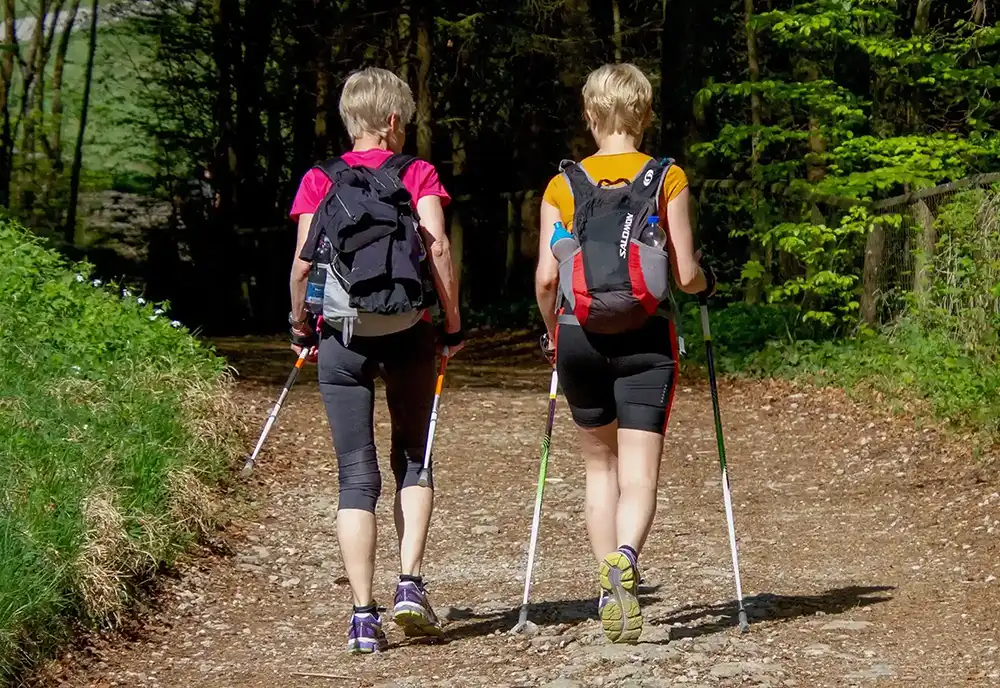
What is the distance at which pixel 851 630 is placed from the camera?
5.21 m

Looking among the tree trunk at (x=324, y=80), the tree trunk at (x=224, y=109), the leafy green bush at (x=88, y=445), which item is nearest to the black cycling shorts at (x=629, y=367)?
the leafy green bush at (x=88, y=445)

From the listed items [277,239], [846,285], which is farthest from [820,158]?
[277,239]

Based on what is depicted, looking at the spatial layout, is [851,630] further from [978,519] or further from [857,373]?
[857,373]

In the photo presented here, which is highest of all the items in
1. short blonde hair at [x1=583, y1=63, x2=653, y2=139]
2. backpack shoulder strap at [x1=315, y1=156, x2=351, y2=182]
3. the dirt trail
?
short blonde hair at [x1=583, y1=63, x2=653, y2=139]

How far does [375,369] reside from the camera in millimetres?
4930

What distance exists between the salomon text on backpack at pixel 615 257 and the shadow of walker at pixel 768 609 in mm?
1243

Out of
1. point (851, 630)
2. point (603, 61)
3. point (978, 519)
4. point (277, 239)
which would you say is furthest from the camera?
point (277, 239)

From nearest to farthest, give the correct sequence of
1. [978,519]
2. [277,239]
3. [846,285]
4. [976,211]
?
[978,519], [976,211], [846,285], [277,239]

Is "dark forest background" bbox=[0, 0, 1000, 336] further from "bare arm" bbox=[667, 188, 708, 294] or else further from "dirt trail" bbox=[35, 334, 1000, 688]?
→ "bare arm" bbox=[667, 188, 708, 294]

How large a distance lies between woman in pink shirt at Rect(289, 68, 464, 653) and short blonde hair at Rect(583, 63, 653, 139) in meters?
0.59

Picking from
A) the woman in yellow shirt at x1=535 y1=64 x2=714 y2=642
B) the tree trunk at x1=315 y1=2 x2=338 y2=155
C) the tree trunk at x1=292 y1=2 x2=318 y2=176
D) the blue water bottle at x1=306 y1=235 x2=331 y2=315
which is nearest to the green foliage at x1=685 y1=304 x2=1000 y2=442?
the woman in yellow shirt at x1=535 y1=64 x2=714 y2=642

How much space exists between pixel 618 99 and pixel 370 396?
131 cm

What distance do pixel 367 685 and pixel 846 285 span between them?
8637 millimetres

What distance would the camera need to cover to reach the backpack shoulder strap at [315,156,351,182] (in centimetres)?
481
